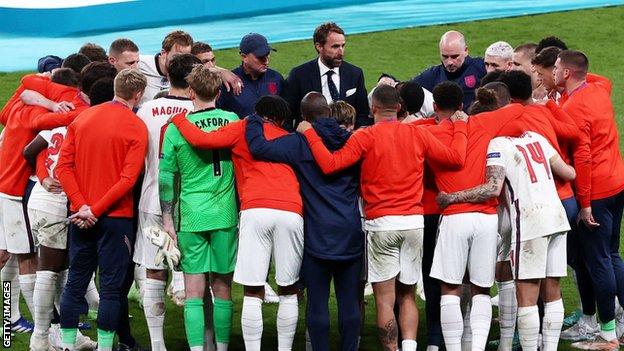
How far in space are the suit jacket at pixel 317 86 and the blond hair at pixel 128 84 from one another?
1634 millimetres

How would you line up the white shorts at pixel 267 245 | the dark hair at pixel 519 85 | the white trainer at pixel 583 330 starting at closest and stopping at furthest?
the white shorts at pixel 267 245 < the dark hair at pixel 519 85 < the white trainer at pixel 583 330

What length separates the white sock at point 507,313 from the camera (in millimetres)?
7520

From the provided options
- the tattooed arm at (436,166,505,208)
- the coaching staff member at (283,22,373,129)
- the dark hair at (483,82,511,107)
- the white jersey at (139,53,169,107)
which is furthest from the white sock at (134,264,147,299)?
the dark hair at (483,82,511,107)

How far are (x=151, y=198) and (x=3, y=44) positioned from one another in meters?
11.5

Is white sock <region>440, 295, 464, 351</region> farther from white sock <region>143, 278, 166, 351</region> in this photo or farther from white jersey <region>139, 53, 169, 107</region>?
white jersey <region>139, 53, 169, 107</region>

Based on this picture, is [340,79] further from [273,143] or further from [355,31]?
[355,31]

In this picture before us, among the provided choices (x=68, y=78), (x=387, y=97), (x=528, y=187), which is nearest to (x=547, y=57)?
(x=528, y=187)

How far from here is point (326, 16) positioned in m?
18.9

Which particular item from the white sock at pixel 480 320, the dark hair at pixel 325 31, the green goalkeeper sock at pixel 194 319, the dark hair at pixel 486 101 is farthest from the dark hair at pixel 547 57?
the green goalkeeper sock at pixel 194 319

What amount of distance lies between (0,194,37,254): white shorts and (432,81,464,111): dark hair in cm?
291

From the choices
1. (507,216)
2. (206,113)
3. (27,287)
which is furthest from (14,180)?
(507,216)

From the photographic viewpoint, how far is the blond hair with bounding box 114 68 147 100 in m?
7.24

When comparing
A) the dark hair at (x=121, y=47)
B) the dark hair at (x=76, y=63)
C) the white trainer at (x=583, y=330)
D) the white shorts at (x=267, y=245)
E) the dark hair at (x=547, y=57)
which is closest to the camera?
the white shorts at (x=267, y=245)

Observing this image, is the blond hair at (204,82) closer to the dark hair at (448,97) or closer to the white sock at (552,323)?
the dark hair at (448,97)
